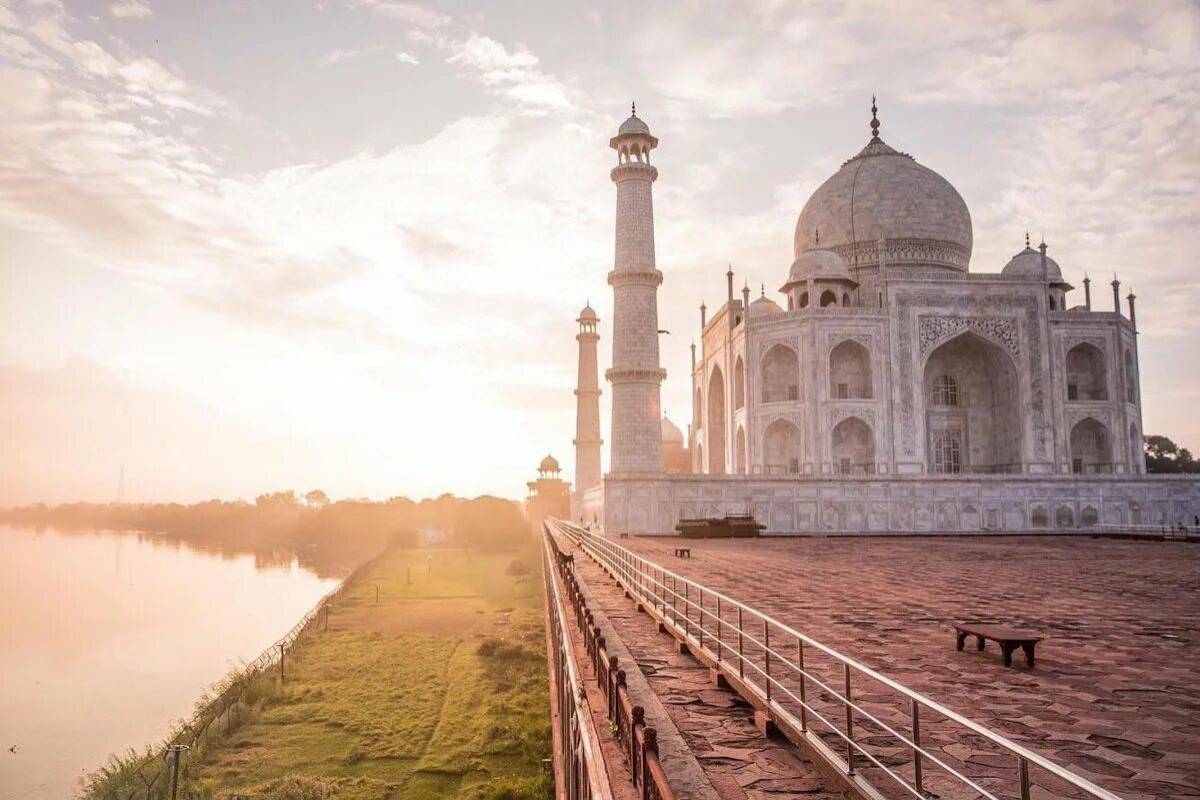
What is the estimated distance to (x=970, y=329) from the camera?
1558 inches

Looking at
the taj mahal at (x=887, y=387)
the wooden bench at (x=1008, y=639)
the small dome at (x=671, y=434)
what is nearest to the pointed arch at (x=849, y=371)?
the taj mahal at (x=887, y=387)

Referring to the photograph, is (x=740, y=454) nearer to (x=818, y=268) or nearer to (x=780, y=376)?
(x=780, y=376)

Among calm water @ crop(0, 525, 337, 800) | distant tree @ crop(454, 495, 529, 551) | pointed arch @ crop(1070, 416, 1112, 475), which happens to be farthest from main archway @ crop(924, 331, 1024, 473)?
distant tree @ crop(454, 495, 529, 551)

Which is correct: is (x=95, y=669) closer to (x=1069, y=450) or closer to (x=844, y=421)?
(x=844, y=421)

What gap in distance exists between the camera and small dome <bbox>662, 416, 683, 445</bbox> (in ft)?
206

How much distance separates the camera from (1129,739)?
17.9 ft

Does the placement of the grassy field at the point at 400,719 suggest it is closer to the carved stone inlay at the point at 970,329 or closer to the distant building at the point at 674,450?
the carved stone inlay at the point at 970,329

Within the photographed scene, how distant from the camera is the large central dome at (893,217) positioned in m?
43.9

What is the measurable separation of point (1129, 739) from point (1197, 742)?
41cm

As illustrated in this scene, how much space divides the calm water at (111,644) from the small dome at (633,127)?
25.1 metres

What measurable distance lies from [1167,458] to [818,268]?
35.6 metres

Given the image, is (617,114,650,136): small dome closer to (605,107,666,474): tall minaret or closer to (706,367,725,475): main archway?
(605,107,666,474): tall minaret

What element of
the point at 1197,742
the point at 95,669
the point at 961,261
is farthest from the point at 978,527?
the point at 95,669

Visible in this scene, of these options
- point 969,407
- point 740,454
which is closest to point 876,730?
point 740,454
